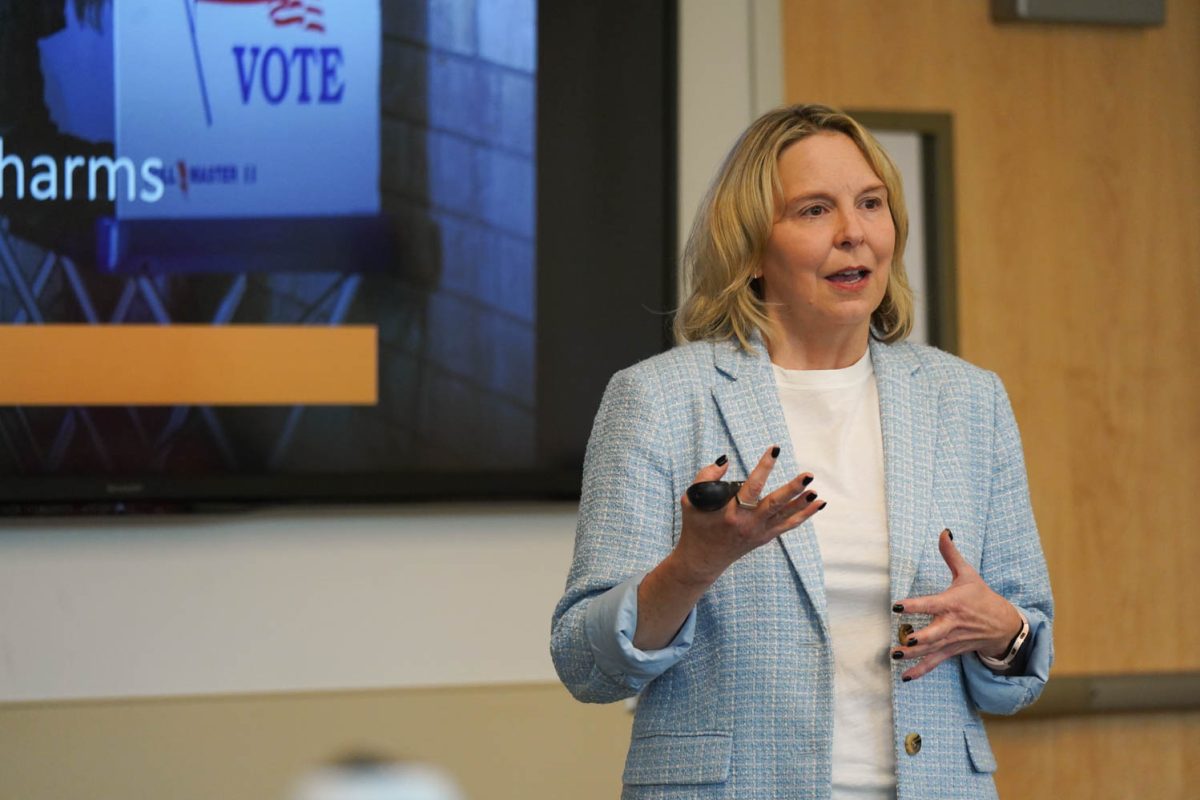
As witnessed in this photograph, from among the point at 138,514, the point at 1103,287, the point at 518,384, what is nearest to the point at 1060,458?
the point at 1103,287

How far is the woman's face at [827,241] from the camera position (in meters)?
1.65

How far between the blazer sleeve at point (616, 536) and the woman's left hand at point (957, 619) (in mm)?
249

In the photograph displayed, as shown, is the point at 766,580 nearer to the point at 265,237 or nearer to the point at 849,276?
the point at 849,276

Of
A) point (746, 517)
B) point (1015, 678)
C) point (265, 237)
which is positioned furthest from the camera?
point (265, 237)

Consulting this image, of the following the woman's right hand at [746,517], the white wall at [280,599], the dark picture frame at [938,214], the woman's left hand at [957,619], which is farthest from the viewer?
the dark picture frame at [938,214]

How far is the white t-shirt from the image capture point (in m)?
1.51

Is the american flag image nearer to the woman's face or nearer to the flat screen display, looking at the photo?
the flat screen display

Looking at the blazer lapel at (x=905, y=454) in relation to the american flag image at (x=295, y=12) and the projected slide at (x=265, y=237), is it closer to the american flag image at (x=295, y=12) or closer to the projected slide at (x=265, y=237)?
the projected slide at (x=265, y=237)

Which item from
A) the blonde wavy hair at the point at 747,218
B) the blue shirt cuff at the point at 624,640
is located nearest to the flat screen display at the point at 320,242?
the blonde wavy hair at the point at 747,218

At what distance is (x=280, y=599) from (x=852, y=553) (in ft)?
5.48

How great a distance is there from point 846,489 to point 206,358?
1671 mm

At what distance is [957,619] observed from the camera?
145cm

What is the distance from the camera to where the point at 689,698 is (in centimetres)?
154

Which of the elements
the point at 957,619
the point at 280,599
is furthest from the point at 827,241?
the point at 280,599
